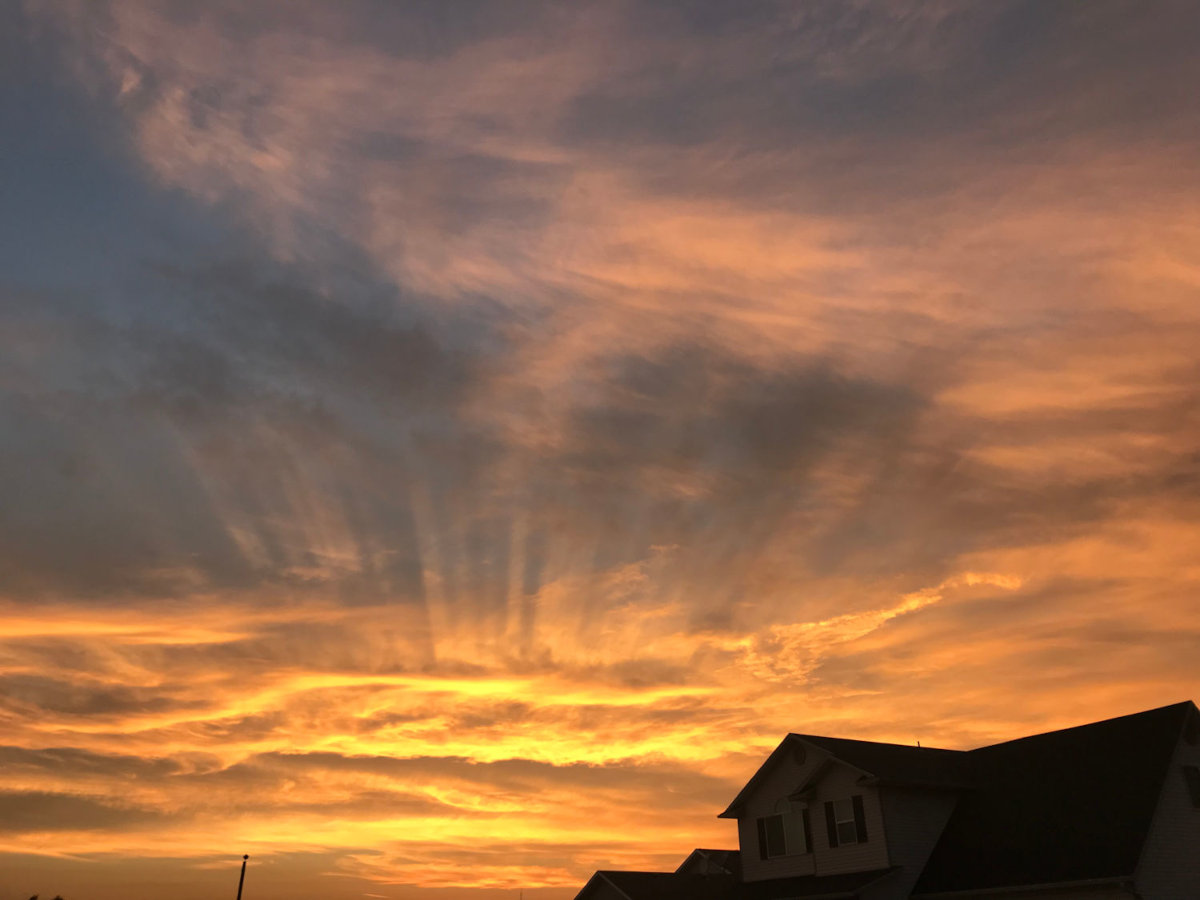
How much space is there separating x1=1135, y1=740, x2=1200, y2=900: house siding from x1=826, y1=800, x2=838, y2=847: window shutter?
11.5 metres

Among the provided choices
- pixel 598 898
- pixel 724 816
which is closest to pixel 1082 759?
pixel 724 816

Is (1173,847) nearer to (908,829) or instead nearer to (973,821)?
(973,821)

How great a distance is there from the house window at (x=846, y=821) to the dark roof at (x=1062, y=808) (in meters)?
2.72

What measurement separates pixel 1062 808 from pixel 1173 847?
11.6ft

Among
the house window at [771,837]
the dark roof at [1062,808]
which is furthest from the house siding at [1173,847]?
the house window at [771,837]

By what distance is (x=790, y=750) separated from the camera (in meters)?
43.5

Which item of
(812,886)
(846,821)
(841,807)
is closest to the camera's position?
(812,886)

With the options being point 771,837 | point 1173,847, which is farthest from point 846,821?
point 1173,847

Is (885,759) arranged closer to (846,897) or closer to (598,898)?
(846,897)

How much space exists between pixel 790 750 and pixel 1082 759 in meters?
11.4

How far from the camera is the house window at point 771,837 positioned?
42.5 m

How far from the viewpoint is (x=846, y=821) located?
39.9m

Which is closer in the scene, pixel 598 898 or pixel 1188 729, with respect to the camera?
pixel 1188 729

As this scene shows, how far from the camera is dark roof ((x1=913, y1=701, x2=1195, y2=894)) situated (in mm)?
32938
